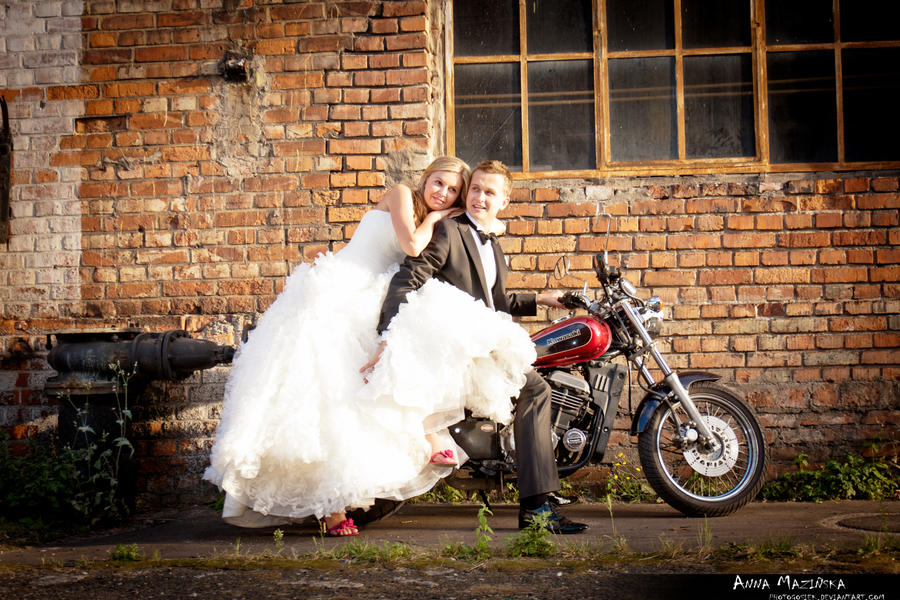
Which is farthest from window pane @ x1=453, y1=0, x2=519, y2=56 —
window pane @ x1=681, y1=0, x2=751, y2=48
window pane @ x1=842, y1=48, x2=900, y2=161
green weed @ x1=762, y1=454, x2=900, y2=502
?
green weed @ x1=762, y1=454, x2=900, y2=502

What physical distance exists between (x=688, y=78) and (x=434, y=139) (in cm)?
159

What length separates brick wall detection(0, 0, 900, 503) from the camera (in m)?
4.57

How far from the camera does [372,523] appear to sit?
12.9 ft

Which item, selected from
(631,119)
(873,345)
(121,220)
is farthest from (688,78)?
(121,220)

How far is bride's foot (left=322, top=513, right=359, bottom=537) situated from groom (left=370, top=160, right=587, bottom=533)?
2.57 ft

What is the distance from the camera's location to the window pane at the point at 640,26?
15.8 feet

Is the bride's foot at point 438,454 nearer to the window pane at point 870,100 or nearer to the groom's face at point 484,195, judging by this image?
the groom's face at point 484,195

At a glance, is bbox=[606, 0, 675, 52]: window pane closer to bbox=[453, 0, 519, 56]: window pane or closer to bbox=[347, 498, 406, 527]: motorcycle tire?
bbox=[453, 0, 519, 56]: window pane

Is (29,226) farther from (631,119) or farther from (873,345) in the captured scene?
(873,345)

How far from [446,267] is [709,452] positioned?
5.23ft

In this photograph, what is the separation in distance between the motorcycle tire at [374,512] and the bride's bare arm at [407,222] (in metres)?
1.22

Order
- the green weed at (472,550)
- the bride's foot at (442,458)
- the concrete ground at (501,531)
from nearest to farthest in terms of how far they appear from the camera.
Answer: the green weed at (472,550) → the concrete ground at (501,531) → the bride's foot at (442,458)

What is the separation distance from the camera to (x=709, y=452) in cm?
391

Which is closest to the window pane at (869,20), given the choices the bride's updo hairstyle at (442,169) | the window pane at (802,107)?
the window pane at (802,107)
